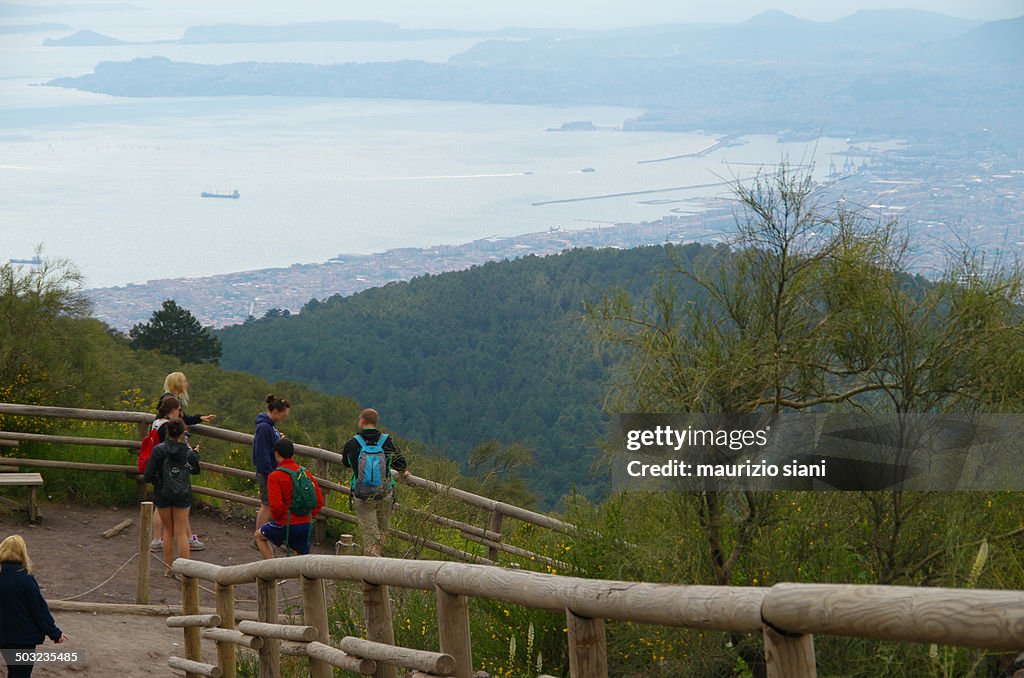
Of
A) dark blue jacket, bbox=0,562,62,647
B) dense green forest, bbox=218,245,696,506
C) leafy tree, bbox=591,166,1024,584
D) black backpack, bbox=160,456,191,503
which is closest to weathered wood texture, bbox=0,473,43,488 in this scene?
black backpack, bbox=160,456,191,503

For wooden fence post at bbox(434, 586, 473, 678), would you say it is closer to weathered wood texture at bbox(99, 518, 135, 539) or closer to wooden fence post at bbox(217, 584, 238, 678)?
wooden fence post at bbox(217, 584, 238, 678)

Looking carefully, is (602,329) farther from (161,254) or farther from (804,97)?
(804,97)

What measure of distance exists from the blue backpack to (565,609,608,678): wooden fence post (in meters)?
5.57

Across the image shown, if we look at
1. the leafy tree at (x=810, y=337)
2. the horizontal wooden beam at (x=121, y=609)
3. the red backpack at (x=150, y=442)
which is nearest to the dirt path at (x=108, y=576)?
the horizontal wooden beam at (x=121, y=609)

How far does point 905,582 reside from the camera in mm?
6473

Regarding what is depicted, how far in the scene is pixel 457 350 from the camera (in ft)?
182

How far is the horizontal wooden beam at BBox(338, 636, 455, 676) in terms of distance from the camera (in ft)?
10.6

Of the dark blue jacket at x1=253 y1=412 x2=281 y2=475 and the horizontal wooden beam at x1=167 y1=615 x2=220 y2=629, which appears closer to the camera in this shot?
the horizontal wooden beam at x1=167 y1=615 x2=220 y2=629

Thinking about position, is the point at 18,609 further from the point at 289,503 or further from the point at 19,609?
the point at 289,503

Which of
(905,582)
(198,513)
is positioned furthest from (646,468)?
(198,513)

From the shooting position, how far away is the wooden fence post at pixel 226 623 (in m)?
5.52

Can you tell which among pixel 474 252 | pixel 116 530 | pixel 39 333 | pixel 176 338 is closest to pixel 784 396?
pixel 116 530

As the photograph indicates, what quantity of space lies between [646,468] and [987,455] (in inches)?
79.7

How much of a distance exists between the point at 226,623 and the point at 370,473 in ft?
9.08
